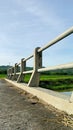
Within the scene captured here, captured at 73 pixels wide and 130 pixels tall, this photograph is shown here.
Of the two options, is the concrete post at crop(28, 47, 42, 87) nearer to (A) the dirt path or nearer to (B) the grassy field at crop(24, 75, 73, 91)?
(A) the dirt path

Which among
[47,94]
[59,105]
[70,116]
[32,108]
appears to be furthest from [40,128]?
[47,94]

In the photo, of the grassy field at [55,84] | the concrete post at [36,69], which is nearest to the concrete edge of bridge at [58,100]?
the concrete post at [36,69]

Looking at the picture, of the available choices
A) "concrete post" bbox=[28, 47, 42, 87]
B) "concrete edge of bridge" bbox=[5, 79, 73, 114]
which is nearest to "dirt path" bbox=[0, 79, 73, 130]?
"concrete edge of bridge" bbox=[5, 79, 73, 114]

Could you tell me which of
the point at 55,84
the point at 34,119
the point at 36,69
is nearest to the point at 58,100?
the point at 34,119

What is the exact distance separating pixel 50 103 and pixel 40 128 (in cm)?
145

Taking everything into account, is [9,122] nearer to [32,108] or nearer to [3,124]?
[3,124]

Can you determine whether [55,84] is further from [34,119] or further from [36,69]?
[34,119]

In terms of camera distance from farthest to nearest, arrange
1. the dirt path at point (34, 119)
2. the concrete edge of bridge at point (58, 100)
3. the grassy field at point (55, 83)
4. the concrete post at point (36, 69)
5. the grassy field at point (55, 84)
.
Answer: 1. the grassy field at point (55, 83)
2. the grassy field at point (55, 84)
3. the concrete post at point (36, 69)
4. the concrete edge of bridge at point (58, 100)
5. the dirt path at point (34, 119)

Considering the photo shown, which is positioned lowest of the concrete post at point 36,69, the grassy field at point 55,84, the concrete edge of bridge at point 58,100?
the grassy field at point 55,84

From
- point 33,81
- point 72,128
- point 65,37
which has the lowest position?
point 72,128

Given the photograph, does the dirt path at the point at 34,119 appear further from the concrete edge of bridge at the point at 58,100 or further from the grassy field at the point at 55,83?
the grassy field at the point at 55,83

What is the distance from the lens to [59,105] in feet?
12.9

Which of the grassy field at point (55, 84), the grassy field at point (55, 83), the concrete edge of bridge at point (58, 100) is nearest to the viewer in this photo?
the concrete edge of bridge at point (58, 100)

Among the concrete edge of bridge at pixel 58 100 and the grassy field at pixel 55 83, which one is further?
the grassy field at pixel 55 83
